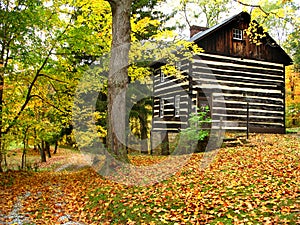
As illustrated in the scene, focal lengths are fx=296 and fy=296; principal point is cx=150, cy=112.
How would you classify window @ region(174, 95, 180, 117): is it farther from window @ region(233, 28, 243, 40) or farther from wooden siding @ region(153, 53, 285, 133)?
window @ region(233, 28, 243, 40)

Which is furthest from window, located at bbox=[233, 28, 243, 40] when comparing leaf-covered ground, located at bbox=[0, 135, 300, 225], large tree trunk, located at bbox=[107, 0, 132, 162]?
large tree trunk, located at bbox=[107, 0, 132, 162]

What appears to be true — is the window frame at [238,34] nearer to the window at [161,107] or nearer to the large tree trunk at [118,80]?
the window at [161,107]

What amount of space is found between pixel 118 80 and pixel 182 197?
15.4 feet

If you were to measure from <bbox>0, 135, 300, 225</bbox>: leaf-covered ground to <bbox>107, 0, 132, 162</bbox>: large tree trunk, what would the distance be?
1269 mm

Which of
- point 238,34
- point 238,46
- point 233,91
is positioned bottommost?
point 233,91

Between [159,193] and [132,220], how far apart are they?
4.49 ft

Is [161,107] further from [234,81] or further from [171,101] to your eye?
[234,81]

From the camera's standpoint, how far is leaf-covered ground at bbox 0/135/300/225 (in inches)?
211

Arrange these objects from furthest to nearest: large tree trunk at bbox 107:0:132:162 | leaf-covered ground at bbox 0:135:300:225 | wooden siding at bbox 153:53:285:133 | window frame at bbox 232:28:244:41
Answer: window frame at bbox 232:28:244:41 → wooden siding at bbox 153:53:285:133 → large tree trunk at bbox 107:0:132:162 → leaf-covered ground at bbox 0:135:300:225

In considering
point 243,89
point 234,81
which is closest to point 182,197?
point 234,81

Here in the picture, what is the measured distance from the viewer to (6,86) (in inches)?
434

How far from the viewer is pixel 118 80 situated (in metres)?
9.75

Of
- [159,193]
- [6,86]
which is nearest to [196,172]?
[159,193]

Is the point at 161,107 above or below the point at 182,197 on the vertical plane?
above
